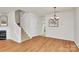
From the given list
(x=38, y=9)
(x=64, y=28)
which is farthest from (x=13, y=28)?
(x=64, y=28)

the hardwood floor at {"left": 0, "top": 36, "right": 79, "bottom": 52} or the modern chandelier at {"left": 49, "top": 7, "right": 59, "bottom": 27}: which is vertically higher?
the modern chandelier at {"left": 49, "top": 7, "right": 59, "bottom": 27}

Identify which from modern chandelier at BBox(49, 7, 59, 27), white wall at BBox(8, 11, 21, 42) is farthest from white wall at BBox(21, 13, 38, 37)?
modern chandelier at BBox(49, 7, 59, 27)

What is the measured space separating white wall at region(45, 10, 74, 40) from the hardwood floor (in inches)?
2.5

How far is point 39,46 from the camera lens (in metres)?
1.26

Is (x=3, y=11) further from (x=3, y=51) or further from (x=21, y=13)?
(x=3, y=51)

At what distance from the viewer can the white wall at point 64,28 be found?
4.17ft

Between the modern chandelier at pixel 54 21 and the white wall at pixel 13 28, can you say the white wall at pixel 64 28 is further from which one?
the white wall at pixel 13 28

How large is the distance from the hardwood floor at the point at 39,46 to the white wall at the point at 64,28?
0.21ft

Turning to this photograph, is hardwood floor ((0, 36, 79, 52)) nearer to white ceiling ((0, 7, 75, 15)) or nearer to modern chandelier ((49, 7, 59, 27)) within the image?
Answer: modern chandelier ((49, 7, 59, 27))

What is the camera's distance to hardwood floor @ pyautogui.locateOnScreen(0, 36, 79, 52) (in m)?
1.22

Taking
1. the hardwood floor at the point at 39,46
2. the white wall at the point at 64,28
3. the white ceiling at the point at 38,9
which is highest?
the white ceiling at the point at 38,9

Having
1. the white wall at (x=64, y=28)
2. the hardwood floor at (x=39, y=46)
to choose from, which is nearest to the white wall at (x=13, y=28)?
the hardwood floor at (x=39, y=46)

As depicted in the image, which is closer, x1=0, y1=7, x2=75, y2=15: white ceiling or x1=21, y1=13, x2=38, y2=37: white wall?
x1=0, y1=7, x2=75, y2=15: white ceiling

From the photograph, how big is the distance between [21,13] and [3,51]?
0.49m
